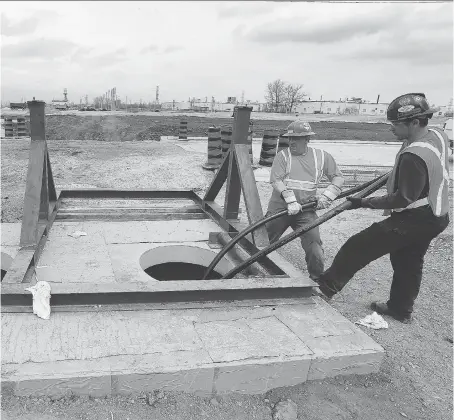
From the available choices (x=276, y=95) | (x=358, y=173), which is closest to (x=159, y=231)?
(x=358, y=173)

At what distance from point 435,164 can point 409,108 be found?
0.49 meters

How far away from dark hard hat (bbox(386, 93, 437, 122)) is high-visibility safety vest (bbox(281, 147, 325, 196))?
45.9 inches

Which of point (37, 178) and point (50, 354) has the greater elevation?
point (37, 178)

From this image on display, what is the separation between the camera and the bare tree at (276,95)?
77625mm

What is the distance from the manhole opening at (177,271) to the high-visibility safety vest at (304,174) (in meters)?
1.46

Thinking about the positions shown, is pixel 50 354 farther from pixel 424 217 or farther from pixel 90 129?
pixel 90 129

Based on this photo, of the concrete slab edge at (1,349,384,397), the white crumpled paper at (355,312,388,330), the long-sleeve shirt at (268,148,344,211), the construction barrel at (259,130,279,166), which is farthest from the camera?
the construction barrel at (259,130,279,166)

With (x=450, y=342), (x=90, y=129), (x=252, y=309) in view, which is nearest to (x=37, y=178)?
(x=252, y=309)

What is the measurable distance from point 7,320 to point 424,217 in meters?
3.33

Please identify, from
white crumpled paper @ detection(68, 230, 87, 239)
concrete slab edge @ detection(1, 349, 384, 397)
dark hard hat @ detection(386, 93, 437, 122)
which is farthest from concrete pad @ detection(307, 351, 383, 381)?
white crumpled paper @ detection(68, 230, 87, 239)

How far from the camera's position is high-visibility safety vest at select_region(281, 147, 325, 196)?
4.57m

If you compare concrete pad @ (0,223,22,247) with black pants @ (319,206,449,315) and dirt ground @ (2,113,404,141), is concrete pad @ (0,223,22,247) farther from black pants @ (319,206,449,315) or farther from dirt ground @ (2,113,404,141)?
dirt ground @ (2,113,404,141)

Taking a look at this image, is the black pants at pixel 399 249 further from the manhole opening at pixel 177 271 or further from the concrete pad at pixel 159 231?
the concrete pad at pixel 159 231

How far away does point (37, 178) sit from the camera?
14.5 ft
